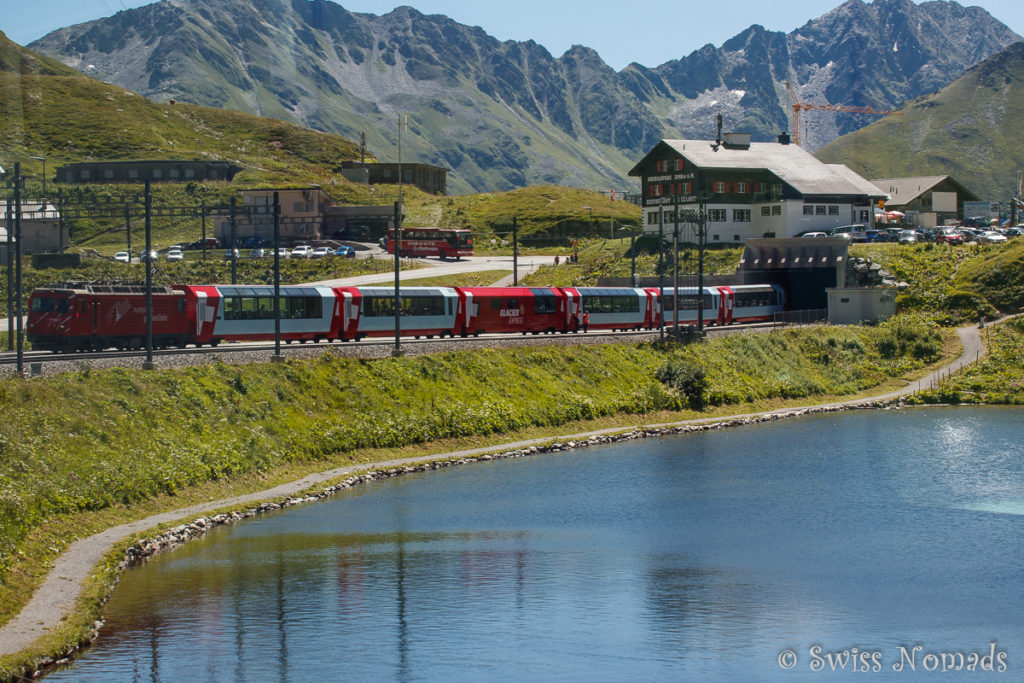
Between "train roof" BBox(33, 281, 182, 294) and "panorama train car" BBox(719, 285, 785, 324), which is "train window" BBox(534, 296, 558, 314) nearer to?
"panorama train car" BBox(719, 285, 785, 324)

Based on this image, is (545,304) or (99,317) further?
(545,304)

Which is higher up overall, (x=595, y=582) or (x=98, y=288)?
(x=98, y=288)

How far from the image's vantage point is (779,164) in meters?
113

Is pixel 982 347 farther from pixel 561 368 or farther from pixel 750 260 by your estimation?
pixel 561 368

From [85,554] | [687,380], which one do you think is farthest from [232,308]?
[85,554]

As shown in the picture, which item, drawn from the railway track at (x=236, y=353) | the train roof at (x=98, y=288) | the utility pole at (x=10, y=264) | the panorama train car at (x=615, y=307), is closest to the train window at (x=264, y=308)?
the railway track at (x=236, y=353)

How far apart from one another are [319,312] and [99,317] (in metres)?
11.7

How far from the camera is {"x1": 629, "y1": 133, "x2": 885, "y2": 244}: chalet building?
10656cm

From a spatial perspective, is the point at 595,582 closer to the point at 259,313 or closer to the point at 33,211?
the point at 259,313

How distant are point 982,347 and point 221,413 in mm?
55882

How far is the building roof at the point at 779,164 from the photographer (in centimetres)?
10850

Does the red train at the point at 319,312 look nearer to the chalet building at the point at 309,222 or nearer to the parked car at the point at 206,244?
the parked car at the point at 206,244

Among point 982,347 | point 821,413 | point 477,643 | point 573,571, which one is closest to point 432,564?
point 573,571

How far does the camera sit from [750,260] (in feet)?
301
